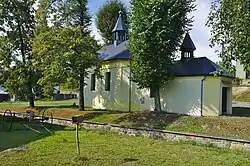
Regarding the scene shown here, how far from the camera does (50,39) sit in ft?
74.7

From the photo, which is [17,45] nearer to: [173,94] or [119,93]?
[119,93]

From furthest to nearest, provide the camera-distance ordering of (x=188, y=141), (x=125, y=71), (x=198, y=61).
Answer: (x=125, y=71) < (x=198, y=61) < (x=188, y=141)

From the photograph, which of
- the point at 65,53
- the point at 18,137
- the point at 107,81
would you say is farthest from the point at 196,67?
the point at 18,137

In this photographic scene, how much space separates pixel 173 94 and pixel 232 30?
534 inches

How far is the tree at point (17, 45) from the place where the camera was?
2850 centimetres

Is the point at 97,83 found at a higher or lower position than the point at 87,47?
lower

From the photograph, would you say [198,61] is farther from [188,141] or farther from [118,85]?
[188,141]

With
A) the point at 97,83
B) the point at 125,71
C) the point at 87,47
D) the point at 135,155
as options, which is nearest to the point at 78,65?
the point at 87,47

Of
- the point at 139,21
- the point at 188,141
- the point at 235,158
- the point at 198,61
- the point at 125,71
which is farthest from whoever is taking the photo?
the point at 125,71

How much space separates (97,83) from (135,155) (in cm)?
1766

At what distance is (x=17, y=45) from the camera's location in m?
29.3

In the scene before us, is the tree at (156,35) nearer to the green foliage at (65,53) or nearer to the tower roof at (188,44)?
the tower roof at (188,44)

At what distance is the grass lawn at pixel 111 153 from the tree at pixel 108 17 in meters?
34.7

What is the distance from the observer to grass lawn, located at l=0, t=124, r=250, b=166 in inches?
404
